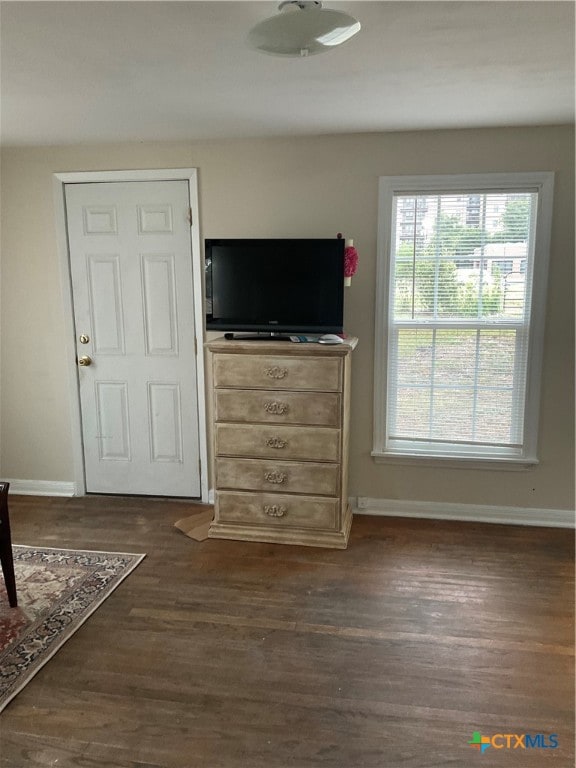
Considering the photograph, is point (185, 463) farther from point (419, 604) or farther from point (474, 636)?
point (474, 636)

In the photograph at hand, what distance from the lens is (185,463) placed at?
373 cm

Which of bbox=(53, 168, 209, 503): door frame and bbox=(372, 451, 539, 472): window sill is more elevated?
bbox=(53, 168, 209, 503): door frame

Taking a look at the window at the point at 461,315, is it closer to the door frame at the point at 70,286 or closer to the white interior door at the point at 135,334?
the door frame at the point at 70,286

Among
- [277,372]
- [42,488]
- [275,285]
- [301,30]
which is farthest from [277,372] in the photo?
[42,488]

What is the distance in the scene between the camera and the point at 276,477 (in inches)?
123

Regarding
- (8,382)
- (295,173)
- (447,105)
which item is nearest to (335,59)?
(447,105)

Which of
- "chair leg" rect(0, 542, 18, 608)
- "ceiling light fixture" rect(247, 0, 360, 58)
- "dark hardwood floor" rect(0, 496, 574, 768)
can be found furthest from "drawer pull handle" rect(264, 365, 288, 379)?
"ceiling light fixture" rect(247, 0, 360, 58)

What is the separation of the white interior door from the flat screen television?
0.40 metres

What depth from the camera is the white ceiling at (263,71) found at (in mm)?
1677

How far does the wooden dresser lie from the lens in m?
3.01

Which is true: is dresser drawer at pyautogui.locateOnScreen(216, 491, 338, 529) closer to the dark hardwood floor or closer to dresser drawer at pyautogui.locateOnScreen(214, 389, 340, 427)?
the dark hardwood floor

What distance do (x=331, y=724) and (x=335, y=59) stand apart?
2.33 metres

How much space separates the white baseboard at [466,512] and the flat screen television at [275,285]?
1.18 metres

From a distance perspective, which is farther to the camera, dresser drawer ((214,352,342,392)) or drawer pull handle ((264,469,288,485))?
drawer pull handle ((264,469,288,485))
